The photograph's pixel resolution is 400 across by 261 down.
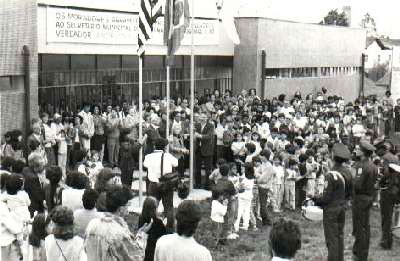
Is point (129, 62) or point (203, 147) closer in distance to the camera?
point (203, 147)

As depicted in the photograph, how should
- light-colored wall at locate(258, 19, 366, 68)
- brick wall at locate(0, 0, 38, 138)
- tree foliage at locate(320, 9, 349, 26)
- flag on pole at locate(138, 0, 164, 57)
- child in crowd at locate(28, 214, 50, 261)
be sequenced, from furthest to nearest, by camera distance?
tree foliage at locate(320, 9, 349, 26), light-colored wall at locate(258, 19, 366, 68), brick wall at locate(0, 0, 38, 138), flag on pole at locate(138, 0, 164, 57), child in crowd at locate(28, 214, 50, 261)

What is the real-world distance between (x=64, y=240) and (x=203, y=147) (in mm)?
9206

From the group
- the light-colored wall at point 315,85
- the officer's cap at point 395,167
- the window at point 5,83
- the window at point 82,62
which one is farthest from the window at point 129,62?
the officer's cap at point 395,167

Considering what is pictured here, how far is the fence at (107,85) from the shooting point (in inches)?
720

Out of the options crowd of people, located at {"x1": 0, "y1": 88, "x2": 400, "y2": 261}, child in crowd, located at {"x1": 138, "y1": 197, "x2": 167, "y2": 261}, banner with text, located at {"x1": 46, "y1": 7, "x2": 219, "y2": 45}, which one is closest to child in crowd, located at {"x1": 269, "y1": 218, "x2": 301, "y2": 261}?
crowd of people, located at {"x1": 0, "y1": 88, "x2": 400, "y2": 261}

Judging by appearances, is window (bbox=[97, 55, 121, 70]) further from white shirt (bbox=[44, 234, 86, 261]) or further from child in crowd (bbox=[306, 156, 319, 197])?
white shirt (bbox=[44, 234, 86, 261])

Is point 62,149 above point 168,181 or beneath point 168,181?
beneath

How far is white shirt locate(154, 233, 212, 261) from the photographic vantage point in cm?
556

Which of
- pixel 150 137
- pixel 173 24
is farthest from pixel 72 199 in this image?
pixel 173 24

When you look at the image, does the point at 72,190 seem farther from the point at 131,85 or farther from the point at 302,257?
the point at 131,85

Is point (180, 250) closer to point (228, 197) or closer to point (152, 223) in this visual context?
point (152, 223)

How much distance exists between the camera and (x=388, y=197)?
36.8ft

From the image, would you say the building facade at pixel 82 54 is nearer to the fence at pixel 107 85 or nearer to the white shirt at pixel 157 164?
the fence at pixel 107 85

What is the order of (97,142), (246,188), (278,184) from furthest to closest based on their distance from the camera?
(97,142) < (278,184) < (246,188)
